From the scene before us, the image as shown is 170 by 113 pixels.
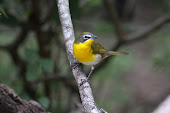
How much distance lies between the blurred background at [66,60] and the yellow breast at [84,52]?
1.86 ft

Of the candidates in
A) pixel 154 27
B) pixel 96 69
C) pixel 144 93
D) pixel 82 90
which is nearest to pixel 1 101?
pixel 82 90

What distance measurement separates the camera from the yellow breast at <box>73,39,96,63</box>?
10.5 feet

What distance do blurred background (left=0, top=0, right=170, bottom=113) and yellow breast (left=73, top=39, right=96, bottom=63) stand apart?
57 centimetres

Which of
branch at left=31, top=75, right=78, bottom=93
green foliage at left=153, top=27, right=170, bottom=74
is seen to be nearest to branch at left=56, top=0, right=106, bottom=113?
branch at left=31, top=75, right=78, bottom=93

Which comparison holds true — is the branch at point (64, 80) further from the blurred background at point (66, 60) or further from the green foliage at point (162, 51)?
the green foliage at point (162, 51)

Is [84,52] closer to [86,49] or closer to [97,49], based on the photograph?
[86,49]

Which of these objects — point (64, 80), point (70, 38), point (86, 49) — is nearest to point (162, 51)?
point (64, 80)

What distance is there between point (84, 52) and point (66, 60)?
2.37 meters

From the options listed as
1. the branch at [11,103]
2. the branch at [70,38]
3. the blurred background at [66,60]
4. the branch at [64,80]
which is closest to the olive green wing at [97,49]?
the branch at [70,38]

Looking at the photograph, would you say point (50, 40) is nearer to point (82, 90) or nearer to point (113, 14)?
point (113, 14)

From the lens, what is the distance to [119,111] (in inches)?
314

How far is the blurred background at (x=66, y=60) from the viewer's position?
410cm

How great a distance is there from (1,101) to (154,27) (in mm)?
3847

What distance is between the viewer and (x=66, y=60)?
223 inches
